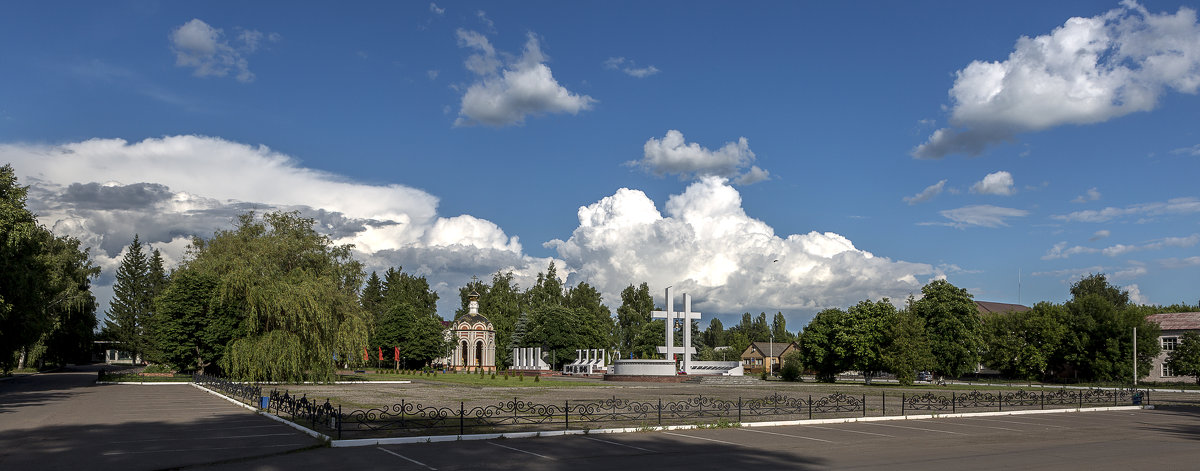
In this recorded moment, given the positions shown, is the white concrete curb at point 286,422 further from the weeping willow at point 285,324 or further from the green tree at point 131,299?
the green tree at point 131,299

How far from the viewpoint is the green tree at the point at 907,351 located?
60.4 m

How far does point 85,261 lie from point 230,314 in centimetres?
3703

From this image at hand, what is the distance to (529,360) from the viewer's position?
100 m

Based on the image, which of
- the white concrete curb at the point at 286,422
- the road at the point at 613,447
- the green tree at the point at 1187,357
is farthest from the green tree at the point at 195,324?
the green tree at the point at 1187,357

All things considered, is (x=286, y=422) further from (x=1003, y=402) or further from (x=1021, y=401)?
(x=1003, y=402)

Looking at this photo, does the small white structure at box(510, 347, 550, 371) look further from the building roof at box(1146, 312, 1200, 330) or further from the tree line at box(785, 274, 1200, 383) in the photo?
the building roof at box(1146, 312, 1200, 330)

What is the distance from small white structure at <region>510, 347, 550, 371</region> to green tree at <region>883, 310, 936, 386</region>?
1913 inches

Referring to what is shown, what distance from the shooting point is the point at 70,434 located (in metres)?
19.6

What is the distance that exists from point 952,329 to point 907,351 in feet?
25.4

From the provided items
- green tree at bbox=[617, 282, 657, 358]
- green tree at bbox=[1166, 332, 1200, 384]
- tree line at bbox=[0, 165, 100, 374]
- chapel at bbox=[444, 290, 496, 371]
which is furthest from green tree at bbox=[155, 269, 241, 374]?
green tree at bbox=[1166, 332, 1200, 384]

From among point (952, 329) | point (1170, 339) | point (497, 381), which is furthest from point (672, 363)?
point (1170, 339)

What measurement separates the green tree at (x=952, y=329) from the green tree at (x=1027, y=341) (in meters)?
10.7

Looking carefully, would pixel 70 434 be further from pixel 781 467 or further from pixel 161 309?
pixel 161 309

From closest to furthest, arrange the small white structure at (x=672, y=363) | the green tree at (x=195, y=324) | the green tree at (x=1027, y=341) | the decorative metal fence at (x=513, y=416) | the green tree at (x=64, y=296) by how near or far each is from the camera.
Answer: the decorative metal fence at (x=513, y=416) < the green tree at (x=195, y=324) < the green tree at (x=64, y=296) < the small white structure at (x=672, y=363) < the green tree at (x=1027, y=341)
